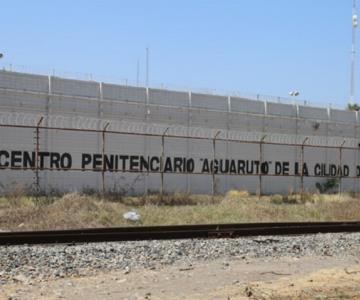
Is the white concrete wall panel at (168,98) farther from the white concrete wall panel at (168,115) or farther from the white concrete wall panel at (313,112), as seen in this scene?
the white concrete wall panel at (313,112)

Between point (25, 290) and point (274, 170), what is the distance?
99.3ft

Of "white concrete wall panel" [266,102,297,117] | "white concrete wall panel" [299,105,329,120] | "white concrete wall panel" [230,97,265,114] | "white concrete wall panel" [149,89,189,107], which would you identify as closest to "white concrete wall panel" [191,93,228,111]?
"white concrete wall panel" [149,89,189,107]

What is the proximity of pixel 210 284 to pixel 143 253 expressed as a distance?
10.6 ft

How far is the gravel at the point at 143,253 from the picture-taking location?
464 inches

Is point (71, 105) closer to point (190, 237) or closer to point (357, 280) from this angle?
point (190, 237)

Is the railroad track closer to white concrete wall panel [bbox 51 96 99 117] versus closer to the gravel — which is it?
the gravel

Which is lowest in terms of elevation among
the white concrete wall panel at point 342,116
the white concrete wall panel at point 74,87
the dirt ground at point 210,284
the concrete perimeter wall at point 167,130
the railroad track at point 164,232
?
the dirt ground at point 210,284

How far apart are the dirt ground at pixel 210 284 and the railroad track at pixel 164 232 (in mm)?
3542

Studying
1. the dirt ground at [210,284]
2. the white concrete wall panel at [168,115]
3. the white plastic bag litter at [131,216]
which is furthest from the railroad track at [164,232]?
the white concrete wall panel at [168,115]

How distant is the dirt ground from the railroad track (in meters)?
3.54

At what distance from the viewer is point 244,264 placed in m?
13.4

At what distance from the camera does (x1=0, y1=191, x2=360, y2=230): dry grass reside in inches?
801

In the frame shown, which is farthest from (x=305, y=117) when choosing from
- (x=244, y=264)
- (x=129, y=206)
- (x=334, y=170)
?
(x=244, y=264)

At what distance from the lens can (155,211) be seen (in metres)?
24.0
